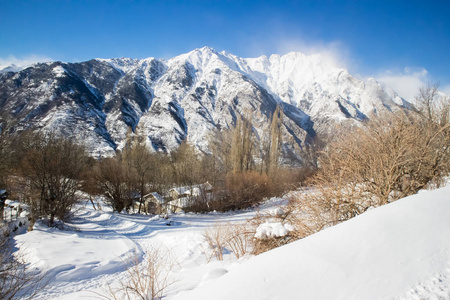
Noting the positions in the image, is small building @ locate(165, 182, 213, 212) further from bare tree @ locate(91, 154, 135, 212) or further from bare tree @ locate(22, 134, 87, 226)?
bare tree @ locate(22, 134, 87, 226)

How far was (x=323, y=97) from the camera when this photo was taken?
185 metres

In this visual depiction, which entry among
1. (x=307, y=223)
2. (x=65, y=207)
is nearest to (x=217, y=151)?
(x=65, y=207)

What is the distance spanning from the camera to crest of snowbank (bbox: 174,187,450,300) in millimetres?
1500

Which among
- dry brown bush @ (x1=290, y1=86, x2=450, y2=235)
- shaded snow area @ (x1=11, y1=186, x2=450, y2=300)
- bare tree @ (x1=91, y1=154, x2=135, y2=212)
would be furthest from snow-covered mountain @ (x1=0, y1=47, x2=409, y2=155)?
shaded snow area @ (x1=11, y1=186, x2=450, y2=300)

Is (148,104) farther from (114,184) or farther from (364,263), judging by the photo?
→ (364,263)

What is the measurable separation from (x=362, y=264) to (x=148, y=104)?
14165 cm

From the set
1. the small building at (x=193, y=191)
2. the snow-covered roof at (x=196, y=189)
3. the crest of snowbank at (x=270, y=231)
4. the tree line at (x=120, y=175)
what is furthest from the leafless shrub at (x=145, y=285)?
the snow-covered roof at (x=196, y=189)

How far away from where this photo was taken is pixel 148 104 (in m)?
130

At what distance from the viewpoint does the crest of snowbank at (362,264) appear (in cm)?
150

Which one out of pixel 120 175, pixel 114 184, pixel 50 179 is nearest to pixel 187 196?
pixel 120 175

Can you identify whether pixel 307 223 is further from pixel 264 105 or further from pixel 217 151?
pixel 264 105

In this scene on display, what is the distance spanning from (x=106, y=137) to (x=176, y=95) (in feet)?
180

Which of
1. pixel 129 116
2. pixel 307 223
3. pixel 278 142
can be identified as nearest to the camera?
pixel 307 223

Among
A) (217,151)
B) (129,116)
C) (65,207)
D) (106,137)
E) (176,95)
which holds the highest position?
(176,95)
